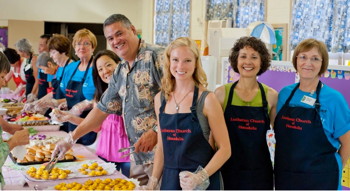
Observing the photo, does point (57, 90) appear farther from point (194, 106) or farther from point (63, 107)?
point (194, 106)

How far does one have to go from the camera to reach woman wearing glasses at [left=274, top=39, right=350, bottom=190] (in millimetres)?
2162

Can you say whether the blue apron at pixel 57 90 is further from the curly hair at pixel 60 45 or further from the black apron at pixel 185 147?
the black apron at pixel 185 147

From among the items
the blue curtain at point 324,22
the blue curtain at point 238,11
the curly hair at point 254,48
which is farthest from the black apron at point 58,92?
the blue curtain at point 238,11

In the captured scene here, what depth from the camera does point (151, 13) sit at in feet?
33.3

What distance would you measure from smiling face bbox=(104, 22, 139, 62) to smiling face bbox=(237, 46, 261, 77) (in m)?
0.72

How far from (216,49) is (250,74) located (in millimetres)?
2612

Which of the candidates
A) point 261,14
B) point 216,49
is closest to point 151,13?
point 261,14

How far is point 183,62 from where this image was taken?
A: 205 centimetres

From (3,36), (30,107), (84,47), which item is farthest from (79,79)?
(3,36)

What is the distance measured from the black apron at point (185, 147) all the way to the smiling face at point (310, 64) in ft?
1.96

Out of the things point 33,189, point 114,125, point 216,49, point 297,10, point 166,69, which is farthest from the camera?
point 297,10

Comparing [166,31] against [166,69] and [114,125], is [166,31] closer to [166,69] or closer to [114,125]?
[114,125]

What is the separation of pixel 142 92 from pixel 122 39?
0.34m

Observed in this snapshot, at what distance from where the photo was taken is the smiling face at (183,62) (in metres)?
2.05
